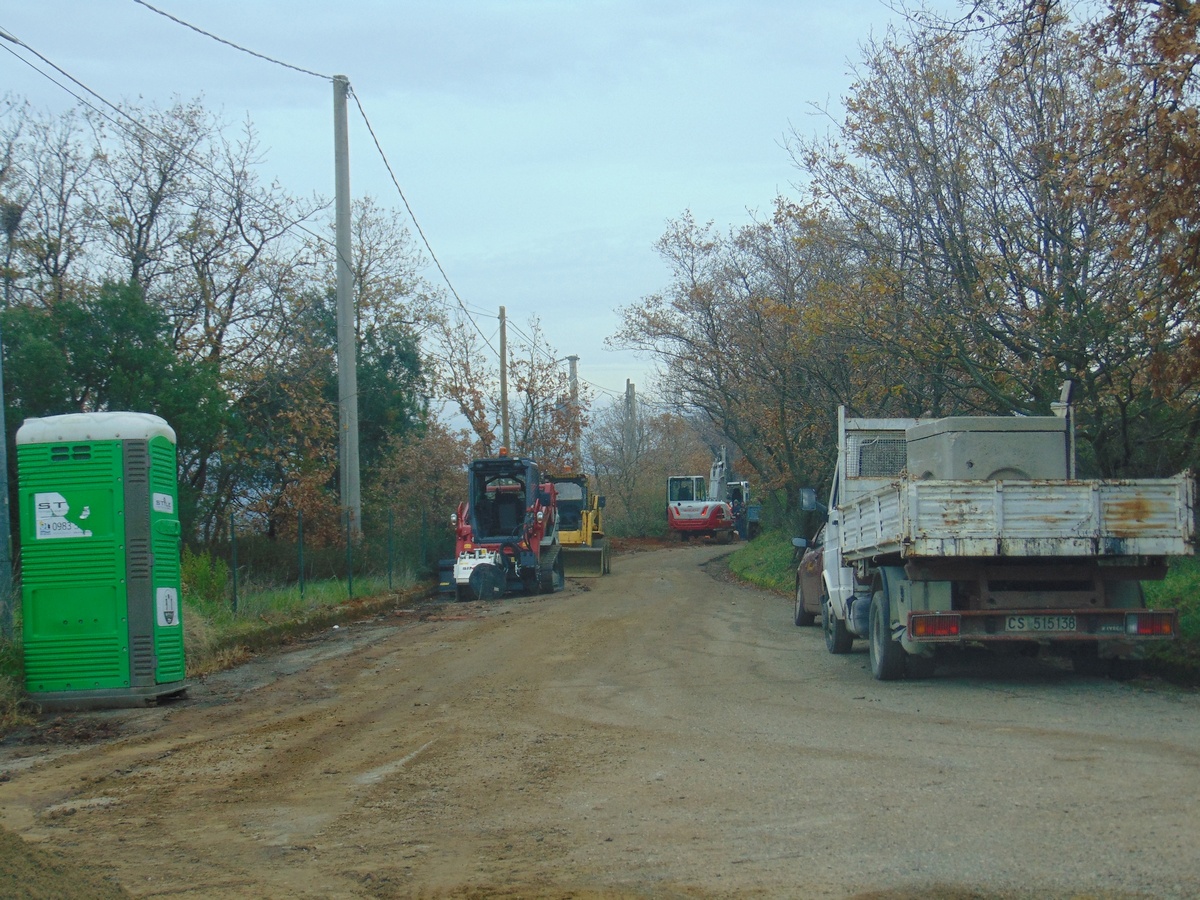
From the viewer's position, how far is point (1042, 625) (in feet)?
32.6

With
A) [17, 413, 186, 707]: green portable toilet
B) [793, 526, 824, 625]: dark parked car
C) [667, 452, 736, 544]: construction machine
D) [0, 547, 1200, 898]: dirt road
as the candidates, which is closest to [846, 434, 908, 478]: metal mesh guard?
[793, 526, 824, 625]: dark parked car

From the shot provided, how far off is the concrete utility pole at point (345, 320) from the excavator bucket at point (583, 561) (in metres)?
9.26

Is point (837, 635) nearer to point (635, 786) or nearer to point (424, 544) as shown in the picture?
point (635, 786)

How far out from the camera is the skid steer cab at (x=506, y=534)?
24031 millimetres

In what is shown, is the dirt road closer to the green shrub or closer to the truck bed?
the truck bed

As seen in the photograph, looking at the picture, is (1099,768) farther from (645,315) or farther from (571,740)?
(645,315)

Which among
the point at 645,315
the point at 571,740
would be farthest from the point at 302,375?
the point at 571,740

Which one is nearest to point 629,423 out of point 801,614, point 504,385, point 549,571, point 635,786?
point 504,385

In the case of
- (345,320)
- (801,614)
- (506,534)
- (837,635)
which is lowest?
(801,614)

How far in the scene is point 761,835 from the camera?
573 centimetres

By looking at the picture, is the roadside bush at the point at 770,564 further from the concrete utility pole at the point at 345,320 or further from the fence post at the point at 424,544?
the concrete utility pole at the point at 345,320

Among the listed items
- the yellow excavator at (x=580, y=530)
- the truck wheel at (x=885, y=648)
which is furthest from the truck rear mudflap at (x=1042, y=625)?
the yellow excavator at (x=580, y=530)

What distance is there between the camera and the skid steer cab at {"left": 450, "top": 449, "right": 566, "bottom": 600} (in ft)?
78.8

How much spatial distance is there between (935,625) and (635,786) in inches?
165
